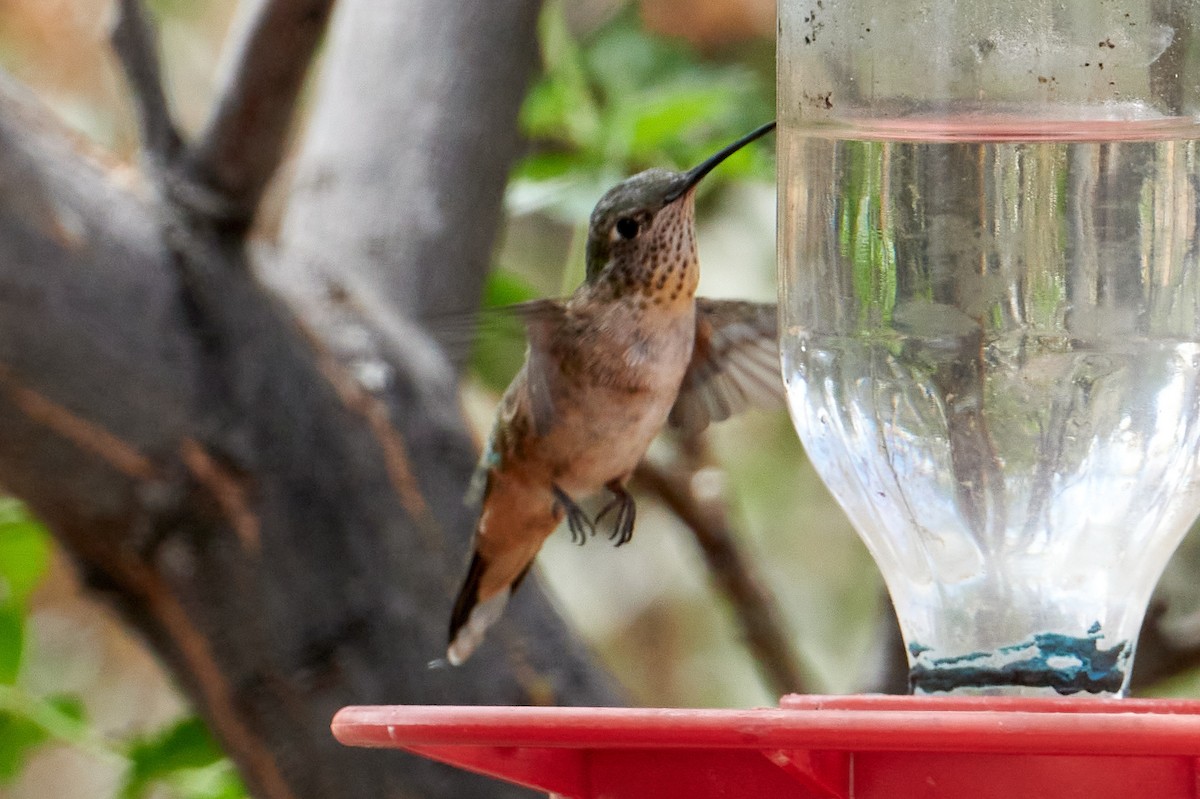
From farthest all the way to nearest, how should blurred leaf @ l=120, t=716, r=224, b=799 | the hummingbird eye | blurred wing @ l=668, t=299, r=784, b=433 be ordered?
1. blurred leaf @ l=120, t=716, r=224, b=799
2. blurred wing @ l=668, t=299, r=784, b=433
3. the hummingbird eye

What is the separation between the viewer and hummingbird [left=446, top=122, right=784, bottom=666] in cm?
172

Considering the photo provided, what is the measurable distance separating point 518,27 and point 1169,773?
1959 mm

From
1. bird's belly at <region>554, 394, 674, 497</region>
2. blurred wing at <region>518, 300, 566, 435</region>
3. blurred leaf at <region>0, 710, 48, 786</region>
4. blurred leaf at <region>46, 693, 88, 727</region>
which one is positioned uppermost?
blurred wing at <region>518, 300, 566, 435</region>

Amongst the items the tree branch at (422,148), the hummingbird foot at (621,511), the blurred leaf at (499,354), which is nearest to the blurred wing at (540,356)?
the hummingbird foot at (621,511)

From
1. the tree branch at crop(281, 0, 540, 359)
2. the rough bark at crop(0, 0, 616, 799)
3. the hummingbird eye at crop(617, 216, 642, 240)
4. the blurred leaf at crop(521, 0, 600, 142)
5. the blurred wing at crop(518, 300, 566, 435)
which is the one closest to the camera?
the blurred wing at crop(518, 300, 566, 435)

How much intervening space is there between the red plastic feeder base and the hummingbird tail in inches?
37.9

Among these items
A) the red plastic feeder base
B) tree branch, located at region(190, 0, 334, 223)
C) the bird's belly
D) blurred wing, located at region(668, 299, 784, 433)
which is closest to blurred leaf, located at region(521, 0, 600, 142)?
tree branch, located at region(190, 0, 334, 223)

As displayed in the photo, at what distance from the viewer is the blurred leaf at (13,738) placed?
2.47 m

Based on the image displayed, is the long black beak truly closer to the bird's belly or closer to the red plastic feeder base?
the bird's belly

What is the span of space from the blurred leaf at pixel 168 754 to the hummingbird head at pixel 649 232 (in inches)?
41.8

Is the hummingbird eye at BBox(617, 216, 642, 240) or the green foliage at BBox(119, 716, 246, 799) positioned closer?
the hummingbird eye at BBox(617, 216, 642, 240)

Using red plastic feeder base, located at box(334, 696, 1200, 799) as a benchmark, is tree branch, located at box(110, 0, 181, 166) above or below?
above

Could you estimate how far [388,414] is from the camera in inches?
89.3

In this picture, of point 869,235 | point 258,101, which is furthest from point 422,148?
point 869,235
